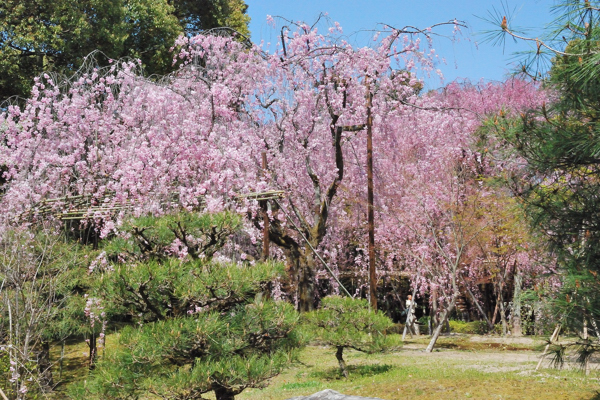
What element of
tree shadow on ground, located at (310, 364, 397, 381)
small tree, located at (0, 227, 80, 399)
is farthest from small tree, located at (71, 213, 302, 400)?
tree shadow on ground, located at (310, 364, 397, 381)

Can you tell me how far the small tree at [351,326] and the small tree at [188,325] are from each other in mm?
3506

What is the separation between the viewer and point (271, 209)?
13609mm

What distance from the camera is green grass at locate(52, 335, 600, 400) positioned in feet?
23.0

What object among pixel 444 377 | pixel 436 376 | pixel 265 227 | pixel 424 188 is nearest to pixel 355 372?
pixel 436 376

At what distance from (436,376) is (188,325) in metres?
4.49

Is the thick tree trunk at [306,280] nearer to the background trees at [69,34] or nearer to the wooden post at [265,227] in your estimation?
the wooden post at [265,227]

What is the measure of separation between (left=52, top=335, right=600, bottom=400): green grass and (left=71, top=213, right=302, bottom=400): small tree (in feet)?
1.64

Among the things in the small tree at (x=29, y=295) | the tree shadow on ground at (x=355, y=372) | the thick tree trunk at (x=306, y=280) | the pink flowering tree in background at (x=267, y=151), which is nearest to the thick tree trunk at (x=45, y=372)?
the small tree at (x=29, y=295)

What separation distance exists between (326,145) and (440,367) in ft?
25.6

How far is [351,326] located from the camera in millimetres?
9188

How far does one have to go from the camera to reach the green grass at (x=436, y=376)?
7.01 m

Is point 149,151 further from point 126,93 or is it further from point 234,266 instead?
point 234,266

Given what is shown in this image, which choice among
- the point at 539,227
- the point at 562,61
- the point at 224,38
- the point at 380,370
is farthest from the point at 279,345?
the point at 224,38

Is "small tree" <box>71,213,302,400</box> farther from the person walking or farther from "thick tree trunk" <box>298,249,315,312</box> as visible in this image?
the person walking
